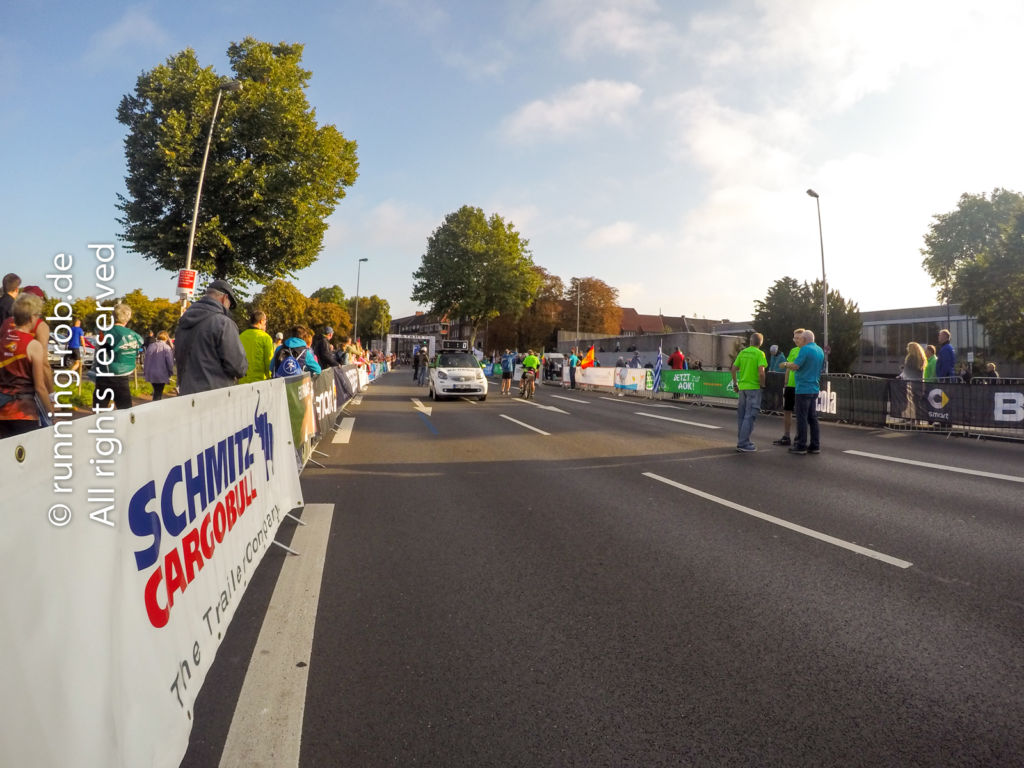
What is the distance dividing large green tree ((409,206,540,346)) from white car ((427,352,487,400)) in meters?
38.7

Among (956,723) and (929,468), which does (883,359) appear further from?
(956,723)

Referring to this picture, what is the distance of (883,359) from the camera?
6322cm

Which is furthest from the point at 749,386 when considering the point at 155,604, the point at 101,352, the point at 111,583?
the point at 111,583

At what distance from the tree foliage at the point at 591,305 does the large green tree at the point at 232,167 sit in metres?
59.6

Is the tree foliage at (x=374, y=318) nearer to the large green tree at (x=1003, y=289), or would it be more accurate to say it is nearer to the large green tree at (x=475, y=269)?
the large green tree at (x=475, y=269)

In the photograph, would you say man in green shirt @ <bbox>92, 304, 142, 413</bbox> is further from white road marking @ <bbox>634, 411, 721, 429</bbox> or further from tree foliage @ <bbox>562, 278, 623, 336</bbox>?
tree foliage @ <bbox>562, 278, 623, 336</bbox>

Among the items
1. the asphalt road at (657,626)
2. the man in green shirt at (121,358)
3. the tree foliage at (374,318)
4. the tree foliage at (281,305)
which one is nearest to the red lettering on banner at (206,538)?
the asphalt road at (657,626)

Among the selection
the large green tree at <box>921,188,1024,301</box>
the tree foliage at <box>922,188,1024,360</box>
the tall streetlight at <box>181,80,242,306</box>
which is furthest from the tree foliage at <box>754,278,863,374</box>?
the tall streetlight at <box>181,80,242,306</box>

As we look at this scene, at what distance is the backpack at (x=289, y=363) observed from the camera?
9.88 meters

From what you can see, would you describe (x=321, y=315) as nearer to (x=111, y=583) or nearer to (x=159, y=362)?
(x=159, y=362)

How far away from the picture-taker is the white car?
21.2 m

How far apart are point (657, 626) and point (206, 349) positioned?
4428 millimetres

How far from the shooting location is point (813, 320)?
51.3m

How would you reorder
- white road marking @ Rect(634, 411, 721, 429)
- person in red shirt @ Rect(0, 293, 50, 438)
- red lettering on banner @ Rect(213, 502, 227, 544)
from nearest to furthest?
red lettering on banner @ Rect(213, 502, 227, 544) → person in red shirt @ Rect(0, 293, 50, 438) → white road marking @ Rect(634, 411, 721, 429)
